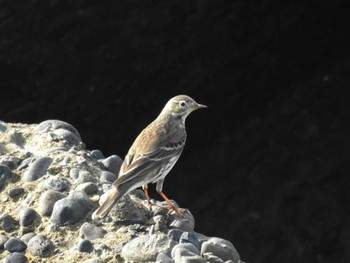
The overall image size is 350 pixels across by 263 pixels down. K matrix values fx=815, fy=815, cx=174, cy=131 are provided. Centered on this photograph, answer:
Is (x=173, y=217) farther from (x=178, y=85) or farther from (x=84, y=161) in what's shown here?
(x=178, y=85)

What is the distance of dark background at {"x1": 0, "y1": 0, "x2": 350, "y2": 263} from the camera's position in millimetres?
15062

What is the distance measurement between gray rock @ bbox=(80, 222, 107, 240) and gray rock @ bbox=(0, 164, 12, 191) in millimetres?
1276

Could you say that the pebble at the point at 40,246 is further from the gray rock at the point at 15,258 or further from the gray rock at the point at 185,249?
the gray rock at the point at 185,249

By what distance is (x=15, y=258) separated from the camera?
23.3ft

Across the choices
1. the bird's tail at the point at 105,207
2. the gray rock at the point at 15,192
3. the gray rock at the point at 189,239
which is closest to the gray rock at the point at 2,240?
the gray rock at the point at 15,192

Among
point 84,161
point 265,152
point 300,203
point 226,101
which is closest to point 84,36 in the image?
point 226,101

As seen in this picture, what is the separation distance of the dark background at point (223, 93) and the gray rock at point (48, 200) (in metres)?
7.49

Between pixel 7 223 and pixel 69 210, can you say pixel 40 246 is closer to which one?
pixel 69 210

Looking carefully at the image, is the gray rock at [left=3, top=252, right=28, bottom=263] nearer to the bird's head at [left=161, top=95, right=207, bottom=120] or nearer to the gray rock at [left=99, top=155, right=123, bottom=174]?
the gray rock at [left=99, top=155, right=123, bottom=174]

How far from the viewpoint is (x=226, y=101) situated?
15.9 meters

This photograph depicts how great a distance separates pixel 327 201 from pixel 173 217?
822 centimetres

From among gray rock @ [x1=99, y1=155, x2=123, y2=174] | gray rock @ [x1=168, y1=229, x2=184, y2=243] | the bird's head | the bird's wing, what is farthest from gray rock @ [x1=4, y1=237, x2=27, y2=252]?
the bird's head

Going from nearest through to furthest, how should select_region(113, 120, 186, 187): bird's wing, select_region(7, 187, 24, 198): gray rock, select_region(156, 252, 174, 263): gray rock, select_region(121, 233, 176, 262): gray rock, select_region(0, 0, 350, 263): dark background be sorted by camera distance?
select_region(156, 252, 174, 263): gray rock < select_region(121, 233, 176, 262): gray rock < select_region(7, 187, 24, 198): gray rock < select_region(113, 120, 186, 187): bird's wing < select_region(0, 0, 350, 263): dark background

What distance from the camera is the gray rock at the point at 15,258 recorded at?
7090 mm
